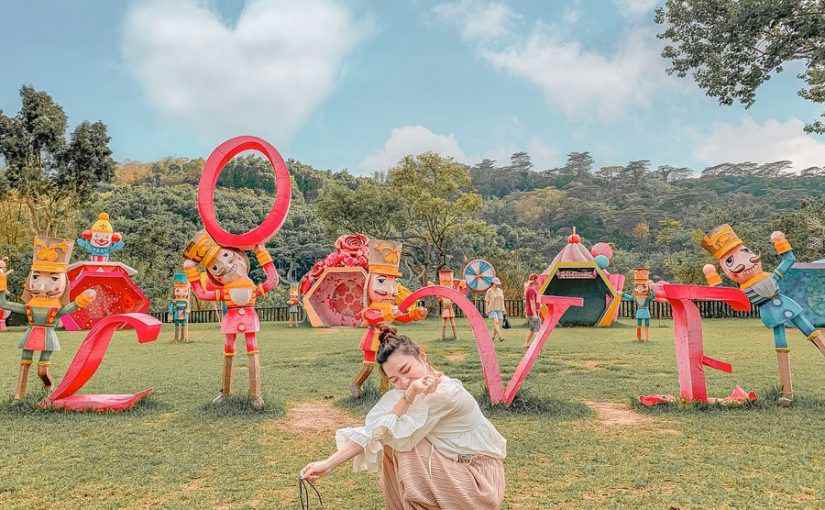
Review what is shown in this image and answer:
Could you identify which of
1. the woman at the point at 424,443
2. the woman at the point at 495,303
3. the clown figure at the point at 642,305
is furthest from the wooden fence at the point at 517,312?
the woman at the point at 424,443

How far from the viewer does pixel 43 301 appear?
683 cm

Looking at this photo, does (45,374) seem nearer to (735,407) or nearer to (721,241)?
(735,407)

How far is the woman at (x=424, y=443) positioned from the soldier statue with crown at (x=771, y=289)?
4884mm

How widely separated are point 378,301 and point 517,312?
19726 millimetres

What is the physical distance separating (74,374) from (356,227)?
2067 cm

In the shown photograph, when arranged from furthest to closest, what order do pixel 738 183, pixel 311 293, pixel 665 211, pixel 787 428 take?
1. pixel 738 183
2. pixel 665 211
3. pixel 311 293
4. pixel 787 428

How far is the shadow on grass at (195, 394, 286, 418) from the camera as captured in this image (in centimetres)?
668

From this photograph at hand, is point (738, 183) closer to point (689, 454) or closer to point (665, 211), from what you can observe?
point (665, 211)

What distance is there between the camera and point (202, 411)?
6820 mm

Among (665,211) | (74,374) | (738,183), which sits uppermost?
(738,183)

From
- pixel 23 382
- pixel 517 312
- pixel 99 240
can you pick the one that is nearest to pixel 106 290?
pixel 99 240

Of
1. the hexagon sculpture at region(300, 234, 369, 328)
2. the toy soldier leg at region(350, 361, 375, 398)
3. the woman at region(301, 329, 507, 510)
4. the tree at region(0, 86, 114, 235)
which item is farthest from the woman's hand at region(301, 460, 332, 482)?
the tree at region(0, 86, 114, 235)

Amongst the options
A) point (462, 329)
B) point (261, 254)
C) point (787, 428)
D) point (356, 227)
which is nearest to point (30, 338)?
point (261, 254)

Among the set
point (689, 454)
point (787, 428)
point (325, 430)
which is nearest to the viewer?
point (689, 454)
